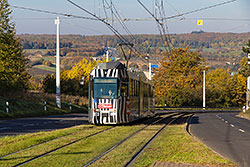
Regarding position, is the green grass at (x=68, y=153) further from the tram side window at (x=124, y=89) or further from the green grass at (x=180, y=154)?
the tram side window at (x=124, y=89)

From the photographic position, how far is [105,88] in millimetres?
25375

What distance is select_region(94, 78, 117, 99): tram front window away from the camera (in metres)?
25.2

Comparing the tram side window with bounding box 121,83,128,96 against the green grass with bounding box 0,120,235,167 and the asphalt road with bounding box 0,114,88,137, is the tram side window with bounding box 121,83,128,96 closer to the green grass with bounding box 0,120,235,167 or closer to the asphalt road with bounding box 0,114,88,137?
the asphalt road with bounding box 0,114,88,137

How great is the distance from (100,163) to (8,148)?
4.00m

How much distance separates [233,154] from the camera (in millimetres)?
13992

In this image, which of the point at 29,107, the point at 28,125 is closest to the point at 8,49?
the point at 29,107

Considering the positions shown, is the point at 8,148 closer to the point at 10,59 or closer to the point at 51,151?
the point at 51,151

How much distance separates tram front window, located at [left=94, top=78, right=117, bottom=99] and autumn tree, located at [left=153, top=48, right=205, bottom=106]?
67414mm

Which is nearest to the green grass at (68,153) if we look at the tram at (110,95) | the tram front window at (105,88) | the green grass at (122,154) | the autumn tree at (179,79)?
the green grass at (122,154)

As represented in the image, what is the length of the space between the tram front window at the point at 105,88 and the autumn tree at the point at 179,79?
221 feet

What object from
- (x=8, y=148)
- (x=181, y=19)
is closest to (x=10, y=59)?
(x=181, y=19)

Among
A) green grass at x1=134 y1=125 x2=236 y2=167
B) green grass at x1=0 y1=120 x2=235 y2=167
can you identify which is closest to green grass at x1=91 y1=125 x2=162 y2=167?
green grass at x1=0 y1=120 x2=235 y2=167

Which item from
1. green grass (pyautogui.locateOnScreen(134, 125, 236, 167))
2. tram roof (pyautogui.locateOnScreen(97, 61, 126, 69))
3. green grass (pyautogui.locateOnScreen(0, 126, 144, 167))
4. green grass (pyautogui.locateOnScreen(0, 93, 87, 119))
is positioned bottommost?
green grass (pyautogui.locateOnScreen(134, 125, 236, 167))

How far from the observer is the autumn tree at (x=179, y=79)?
93.1 m
